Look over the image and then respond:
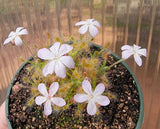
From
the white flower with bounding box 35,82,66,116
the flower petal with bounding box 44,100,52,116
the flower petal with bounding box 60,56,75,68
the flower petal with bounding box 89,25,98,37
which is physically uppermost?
the flower petal with bounding box 89,25,98,37

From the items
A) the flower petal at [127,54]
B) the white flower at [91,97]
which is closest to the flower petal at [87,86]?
the white flower at [91,97]

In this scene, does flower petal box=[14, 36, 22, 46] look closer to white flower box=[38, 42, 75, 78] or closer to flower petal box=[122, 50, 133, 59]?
white flower box=[38, 42, 75, 78]

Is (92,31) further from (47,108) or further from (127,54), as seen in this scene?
(47,108)

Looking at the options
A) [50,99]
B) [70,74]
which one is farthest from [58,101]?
[70,74]

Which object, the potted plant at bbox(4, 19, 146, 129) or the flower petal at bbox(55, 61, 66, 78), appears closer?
the flower petal at bbox(55, 61, 66, 78)

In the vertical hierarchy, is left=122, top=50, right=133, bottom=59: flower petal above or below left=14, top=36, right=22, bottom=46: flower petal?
below

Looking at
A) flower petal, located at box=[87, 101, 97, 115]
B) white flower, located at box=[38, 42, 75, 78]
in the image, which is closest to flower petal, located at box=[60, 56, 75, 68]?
white flower, located at box=[38, 42, 75, 78]

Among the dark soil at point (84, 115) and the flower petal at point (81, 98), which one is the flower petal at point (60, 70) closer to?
the flower petal at point (81, 98)
